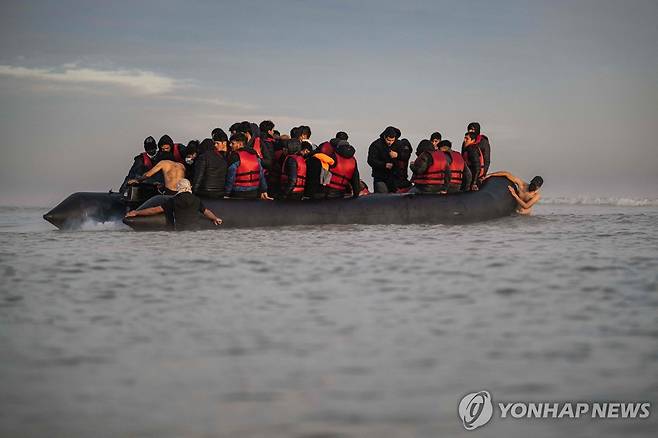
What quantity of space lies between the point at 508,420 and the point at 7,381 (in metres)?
2.40

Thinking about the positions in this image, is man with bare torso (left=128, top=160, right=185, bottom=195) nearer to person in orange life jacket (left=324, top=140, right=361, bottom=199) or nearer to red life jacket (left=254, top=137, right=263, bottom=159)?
red life jacket (left=254, top=137, right=263, bottom=159)

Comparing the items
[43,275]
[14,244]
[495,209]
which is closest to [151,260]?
[43,275]

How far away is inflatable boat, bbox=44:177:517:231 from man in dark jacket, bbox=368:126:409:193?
141cm

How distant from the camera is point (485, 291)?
6730 millimetres

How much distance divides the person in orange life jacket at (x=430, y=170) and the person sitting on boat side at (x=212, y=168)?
12.0 ft

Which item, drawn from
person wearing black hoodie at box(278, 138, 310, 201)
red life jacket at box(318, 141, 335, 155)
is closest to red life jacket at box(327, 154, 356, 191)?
red life jacket at box(318, 141, 335, 155)

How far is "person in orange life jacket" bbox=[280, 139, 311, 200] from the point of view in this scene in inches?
549

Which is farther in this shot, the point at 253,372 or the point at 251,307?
the point at 251,307

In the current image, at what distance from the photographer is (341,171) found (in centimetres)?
1434

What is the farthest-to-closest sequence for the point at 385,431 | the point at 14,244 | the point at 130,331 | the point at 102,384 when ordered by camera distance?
1. the point at 14,244
2. the point at 130,331
3. the point at 102,384
4. the point at 385,431

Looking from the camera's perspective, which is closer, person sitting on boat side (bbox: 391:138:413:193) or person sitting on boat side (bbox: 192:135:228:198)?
person sitting on boat side (bbox: 192:135:228:198)

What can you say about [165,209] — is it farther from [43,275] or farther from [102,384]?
[102,384]

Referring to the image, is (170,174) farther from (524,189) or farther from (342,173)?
(524,189)

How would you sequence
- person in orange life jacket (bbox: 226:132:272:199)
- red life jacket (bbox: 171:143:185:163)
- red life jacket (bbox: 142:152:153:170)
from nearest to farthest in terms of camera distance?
person in orange life jacket (bbox: 226:132:272:199) → red life jacket (bbox: 171:143:185:163) → red life jacket (bbox: 142:152:153:170)
